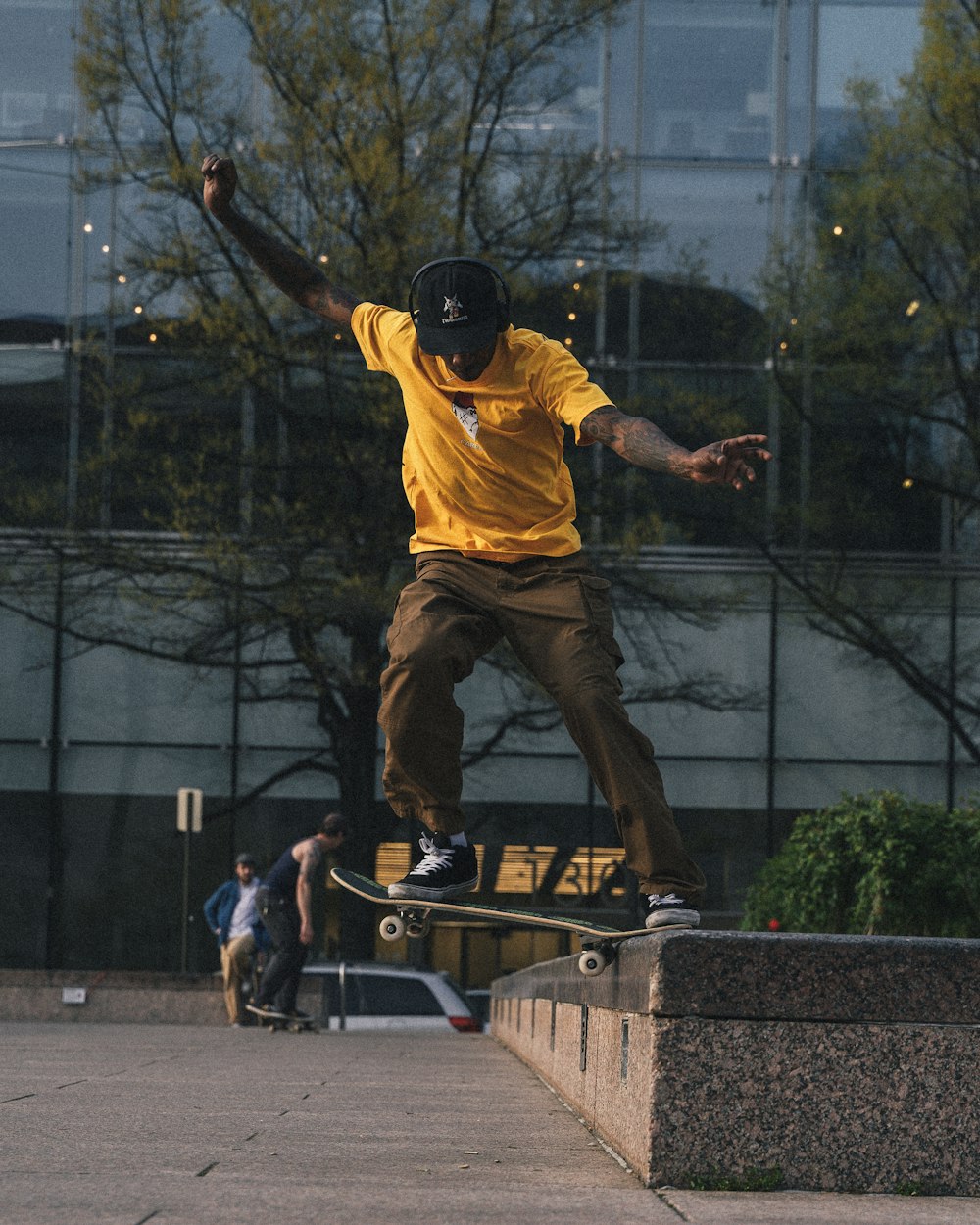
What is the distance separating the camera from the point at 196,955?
21828 millimetres

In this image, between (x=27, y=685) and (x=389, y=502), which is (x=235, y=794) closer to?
(x=27, y=685)

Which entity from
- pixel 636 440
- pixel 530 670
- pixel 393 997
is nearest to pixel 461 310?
pixel 636 440

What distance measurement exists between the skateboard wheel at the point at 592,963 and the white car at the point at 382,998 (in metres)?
12.6

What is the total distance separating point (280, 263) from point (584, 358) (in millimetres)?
16817

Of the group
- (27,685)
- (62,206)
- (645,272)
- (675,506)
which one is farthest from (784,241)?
(27,685)

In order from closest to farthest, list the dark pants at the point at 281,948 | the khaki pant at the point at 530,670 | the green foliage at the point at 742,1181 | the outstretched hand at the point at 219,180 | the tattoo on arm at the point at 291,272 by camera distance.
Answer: the green foliage at the point at 742,1181 → the khaki pant at the point at 530,670 → the outstretched hand at the point at 219,180 → the tattoo on arm at the point at 291,272 → the dark pants at the point at 281,948

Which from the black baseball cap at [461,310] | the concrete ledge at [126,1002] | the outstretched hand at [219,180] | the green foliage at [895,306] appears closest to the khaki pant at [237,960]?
the concrete ledge at [126,1002]

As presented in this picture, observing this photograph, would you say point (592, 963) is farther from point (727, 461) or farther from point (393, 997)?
point (393, 997)

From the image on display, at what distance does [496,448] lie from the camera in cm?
521

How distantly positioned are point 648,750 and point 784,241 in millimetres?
18173

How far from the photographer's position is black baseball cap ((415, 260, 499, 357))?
16.8 ft

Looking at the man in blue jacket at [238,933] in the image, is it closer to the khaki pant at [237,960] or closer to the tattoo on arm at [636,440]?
the khaki pant at [237,960]

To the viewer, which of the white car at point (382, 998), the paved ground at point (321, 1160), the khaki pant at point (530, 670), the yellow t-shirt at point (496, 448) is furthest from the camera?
the white car at point (382, 998)

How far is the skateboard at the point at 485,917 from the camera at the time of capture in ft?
16.7
